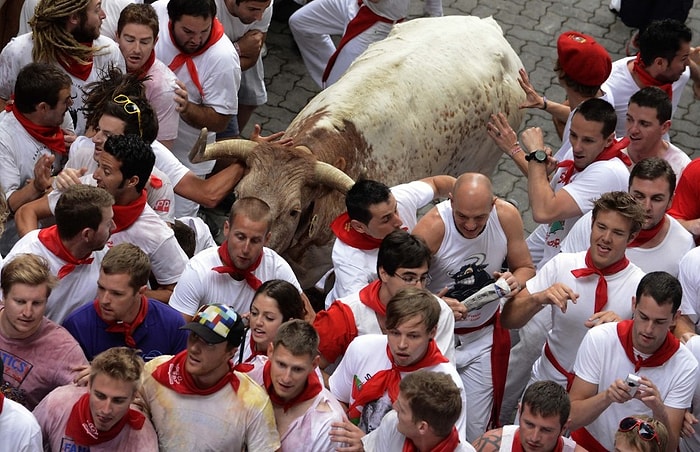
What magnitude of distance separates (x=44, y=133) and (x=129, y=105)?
61 cm

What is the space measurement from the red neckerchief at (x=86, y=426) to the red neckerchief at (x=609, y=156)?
4.15m

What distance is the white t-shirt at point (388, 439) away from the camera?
19.9 ft

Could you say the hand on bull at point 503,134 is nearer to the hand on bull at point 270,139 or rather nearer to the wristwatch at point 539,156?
the wristwatch at point 539,156

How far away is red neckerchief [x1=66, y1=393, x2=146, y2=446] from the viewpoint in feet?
19.0

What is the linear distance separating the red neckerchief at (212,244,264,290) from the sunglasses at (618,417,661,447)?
2399 mm

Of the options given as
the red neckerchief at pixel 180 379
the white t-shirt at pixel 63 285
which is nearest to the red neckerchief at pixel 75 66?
the white t-shirt at pixel 63 285

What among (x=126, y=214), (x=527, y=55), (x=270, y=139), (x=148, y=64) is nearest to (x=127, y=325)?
(x=126, y=214)

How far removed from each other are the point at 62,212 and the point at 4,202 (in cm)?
59

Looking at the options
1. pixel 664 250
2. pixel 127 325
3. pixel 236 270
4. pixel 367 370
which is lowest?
pixel 664 250

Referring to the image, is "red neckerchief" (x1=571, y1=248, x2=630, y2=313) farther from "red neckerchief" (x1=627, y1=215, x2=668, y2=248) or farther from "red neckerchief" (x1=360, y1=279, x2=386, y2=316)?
"red neckerchief" (x1=360, y1=279, x2=386, y2=316)

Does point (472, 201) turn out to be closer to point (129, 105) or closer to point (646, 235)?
point (646, 235)

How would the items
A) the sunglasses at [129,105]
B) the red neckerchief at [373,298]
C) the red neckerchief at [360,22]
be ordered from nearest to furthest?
the red neckerchief at [373,298], the sunglasses at [129,105], the red neckerchief at [360,22]

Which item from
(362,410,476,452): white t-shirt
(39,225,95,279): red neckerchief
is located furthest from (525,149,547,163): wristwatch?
(39,225,95,279): red neckerchief

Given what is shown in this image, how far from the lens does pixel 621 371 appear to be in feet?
22.8
